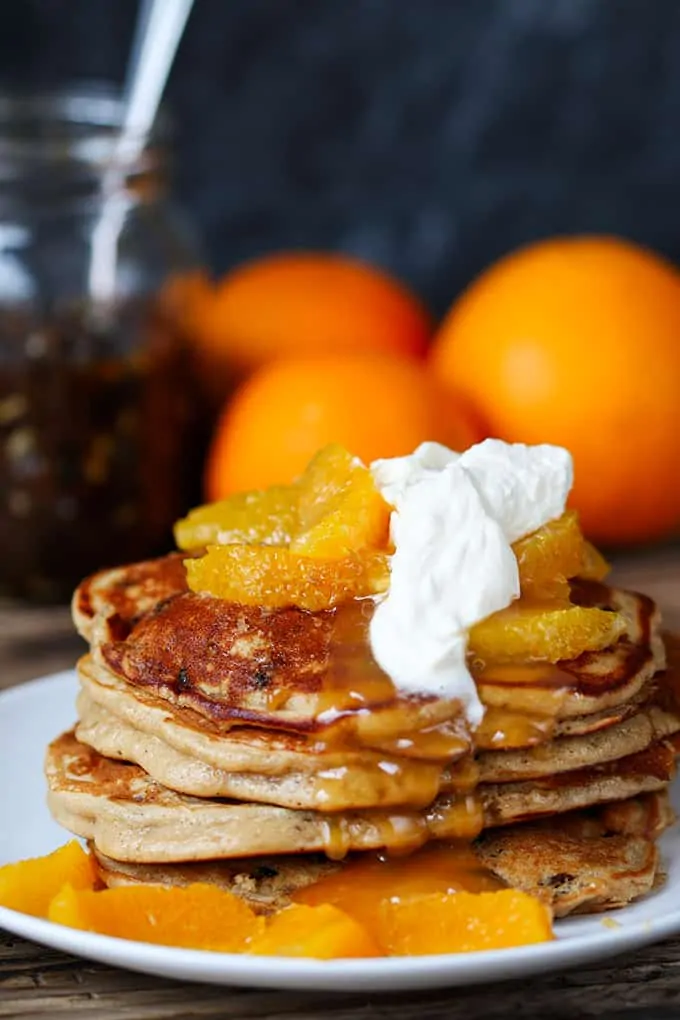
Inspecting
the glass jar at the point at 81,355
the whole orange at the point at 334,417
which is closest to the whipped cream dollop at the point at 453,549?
the whole orange at the point at 334,417

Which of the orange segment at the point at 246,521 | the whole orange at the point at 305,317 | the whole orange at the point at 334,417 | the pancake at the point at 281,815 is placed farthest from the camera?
the whole orange at the point at 305,317

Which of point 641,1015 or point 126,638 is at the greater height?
point 126,638

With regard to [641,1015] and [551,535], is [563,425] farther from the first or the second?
[641,1015]

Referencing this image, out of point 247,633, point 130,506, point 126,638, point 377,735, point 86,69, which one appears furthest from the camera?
point 86,69

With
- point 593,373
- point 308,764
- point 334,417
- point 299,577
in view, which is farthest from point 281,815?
point 593,373

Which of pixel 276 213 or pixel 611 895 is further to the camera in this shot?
pixel 276 213

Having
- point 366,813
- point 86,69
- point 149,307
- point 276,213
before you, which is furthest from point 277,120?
point 366,813

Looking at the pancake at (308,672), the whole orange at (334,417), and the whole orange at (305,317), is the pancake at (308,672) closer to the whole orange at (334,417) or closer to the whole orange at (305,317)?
the whole orange at (334,417)

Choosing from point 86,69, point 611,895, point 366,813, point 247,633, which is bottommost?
point 611,895
